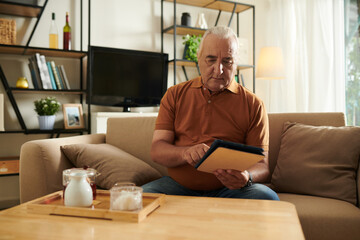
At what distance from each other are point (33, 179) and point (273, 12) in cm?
355

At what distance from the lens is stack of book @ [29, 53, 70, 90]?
123 inches

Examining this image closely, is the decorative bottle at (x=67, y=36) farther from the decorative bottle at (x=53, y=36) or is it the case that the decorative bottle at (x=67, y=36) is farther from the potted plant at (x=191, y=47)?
the potted plant at (x=191, y=47)

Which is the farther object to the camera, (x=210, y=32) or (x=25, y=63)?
(x=25, y=63)

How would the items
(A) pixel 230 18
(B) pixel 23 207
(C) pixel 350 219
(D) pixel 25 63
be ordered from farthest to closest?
(A) pixel 230 18 < (D) pixel 25 63 < (C) pixel 350 219 < (B) pixel 23 207

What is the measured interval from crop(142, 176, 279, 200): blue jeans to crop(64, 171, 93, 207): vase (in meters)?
0.46

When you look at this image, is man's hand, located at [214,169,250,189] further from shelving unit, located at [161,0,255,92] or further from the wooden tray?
shelving unit, located at [161,0,255,92]

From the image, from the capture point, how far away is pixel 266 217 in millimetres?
995

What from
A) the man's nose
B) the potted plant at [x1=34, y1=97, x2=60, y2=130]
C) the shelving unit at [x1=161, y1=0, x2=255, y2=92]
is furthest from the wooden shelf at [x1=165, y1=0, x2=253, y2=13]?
the man's nose

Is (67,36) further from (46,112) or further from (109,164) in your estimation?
(109,164)

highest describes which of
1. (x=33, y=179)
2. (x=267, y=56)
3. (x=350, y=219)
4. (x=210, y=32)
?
(x=267, y=56)

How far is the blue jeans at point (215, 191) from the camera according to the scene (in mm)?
1358

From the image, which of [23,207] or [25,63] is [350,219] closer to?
[23,207]

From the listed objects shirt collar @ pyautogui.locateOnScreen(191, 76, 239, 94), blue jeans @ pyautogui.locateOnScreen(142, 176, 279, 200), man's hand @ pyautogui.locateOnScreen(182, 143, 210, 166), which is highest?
shirt collar @ pyautogui.locateOnScreen(191, 76, 239, 94)

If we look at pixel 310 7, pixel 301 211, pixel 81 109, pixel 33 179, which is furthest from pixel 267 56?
pixel 33 179
